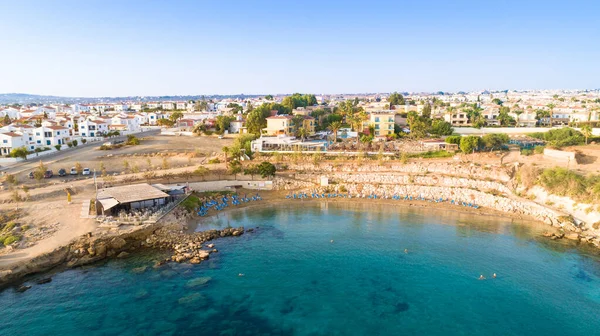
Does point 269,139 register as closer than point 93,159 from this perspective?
No

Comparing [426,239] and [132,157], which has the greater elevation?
[132,157]

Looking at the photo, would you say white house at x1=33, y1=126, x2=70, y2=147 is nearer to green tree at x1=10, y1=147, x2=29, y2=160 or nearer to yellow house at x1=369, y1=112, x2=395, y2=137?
green tree at x1=10, y1=147, x2=29, y2=160

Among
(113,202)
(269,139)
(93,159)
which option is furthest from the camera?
(269,139)

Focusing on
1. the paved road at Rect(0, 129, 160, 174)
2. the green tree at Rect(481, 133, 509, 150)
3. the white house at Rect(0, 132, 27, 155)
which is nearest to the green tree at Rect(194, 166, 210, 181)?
the paved road at Rect(0, 129, 160, 174)

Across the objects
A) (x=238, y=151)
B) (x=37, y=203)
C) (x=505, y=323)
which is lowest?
(x=505, y=323)

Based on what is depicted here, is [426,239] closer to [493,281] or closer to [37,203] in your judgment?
[493,281]

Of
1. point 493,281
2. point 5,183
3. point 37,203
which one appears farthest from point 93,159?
point 493,281
